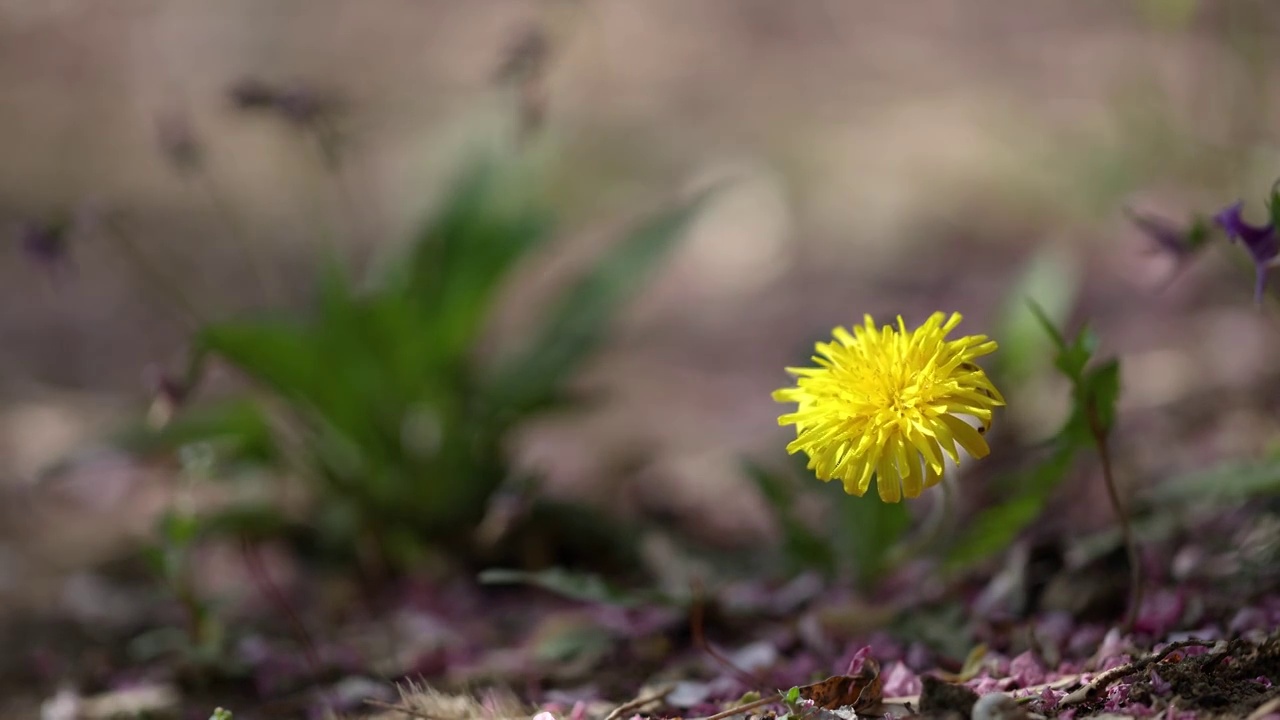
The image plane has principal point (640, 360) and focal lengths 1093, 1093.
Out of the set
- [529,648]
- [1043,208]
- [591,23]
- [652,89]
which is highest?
[591,23]

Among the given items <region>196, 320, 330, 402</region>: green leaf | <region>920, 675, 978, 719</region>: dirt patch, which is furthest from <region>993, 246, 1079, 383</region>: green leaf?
<region>196, 320, 330, 402</region>: green leaf

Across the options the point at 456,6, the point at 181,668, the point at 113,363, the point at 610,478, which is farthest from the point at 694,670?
the point at 456,6

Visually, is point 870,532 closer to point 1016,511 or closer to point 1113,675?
point 1016,511

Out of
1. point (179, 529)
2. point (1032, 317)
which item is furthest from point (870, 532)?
point (179, 529)

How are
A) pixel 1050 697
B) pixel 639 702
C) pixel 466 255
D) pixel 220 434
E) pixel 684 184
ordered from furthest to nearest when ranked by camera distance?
pixel 684 184 → pixel 466 255 → pixel 220 434 → pixel 639 702 → pixel 1050 697

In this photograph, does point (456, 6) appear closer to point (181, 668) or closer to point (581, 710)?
point (181, 668)

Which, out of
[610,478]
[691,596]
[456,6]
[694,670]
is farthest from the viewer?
[456,6]
